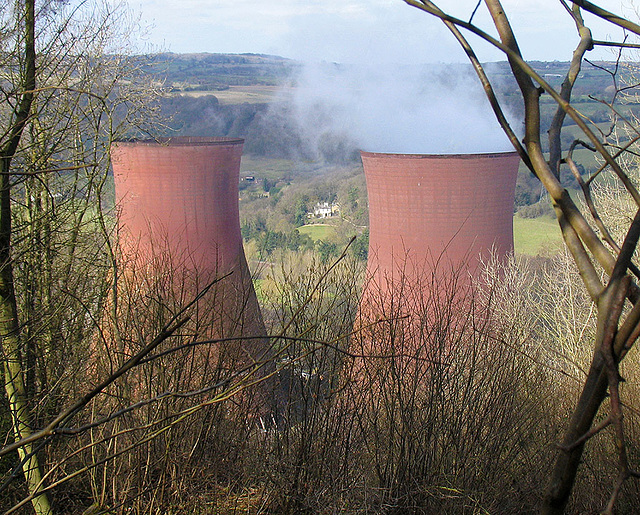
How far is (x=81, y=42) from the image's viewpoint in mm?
4199

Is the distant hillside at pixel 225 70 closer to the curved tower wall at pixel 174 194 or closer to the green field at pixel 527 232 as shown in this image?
the green field at pixel 527 232

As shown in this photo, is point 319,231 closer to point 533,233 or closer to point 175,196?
point 533,233

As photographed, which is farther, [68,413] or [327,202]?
[327,202]

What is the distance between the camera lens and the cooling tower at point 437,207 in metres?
4.44

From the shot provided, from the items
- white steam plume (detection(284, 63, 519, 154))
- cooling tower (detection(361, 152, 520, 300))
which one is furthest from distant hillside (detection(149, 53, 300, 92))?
cooling tower (detection(361, 152, 520, 300))

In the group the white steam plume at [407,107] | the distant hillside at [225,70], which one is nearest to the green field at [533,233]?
the white steam plume at [407,107]

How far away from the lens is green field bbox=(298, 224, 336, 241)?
492 inches

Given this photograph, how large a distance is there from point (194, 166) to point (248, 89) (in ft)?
84.2

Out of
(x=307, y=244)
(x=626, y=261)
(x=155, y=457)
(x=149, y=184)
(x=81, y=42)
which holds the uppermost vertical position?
(x=81, y=42)

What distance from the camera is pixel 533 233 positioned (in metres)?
13.5

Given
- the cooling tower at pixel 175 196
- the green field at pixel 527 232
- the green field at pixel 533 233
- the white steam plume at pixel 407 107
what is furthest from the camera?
the green field at pixel 527 232

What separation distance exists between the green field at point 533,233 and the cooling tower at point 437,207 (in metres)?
7.21

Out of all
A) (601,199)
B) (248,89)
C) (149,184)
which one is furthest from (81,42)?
(248,89)

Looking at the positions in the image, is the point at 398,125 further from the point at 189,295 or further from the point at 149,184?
the point at 189,295
